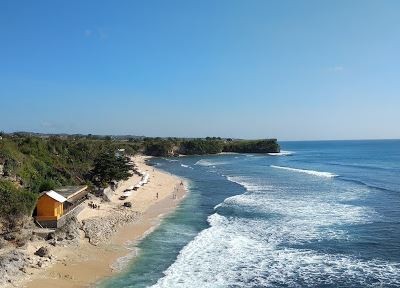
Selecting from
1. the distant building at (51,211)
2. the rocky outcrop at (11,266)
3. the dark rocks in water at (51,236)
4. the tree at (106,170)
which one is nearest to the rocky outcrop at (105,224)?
the distant building at (51,211)

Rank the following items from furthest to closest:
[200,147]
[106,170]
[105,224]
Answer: [200,147]
[106,170]
[105,224]

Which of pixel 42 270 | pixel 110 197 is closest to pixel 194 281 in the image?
pixel 42 270

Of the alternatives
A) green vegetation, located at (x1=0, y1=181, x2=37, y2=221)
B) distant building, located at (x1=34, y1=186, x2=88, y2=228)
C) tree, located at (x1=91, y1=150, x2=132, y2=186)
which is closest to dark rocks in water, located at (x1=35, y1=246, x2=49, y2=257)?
green vegetation, located at (x1=0, y1=181, x2=37, y2=221)

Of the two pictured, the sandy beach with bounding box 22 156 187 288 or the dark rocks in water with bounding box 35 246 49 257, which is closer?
the sandy beach with bounding box 22 156 187 288

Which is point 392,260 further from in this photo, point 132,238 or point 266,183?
point 266,183

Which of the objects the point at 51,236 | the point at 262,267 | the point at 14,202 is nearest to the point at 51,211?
the point at 14,202

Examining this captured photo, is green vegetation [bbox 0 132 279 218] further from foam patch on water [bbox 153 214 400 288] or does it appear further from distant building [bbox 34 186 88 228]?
foam patch on water [bbox 153 214 400 288]

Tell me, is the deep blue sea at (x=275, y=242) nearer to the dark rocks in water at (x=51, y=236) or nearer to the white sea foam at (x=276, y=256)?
the white sea foam at (x=276, y=256)

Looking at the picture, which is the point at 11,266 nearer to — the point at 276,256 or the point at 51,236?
the point at 51,236
